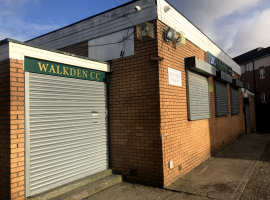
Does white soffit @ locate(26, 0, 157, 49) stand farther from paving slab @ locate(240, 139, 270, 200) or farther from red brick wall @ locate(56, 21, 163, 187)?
paving slab @ locate(240, 139, 270, 200)

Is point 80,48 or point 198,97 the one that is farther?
point 198,97

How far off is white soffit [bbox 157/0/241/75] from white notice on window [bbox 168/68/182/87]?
4.22ft

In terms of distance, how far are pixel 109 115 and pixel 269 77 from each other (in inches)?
1117

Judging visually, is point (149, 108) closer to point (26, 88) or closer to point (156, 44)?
point (156, 44)

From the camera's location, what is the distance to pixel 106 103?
5598 millimetres

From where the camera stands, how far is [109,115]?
5.61m

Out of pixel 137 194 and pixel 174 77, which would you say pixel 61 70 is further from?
pixel 137 194

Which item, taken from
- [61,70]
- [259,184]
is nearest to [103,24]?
[61,70]

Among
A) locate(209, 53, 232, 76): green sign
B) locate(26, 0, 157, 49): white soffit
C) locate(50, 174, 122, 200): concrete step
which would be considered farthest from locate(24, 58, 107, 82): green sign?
locate(209, 53, 232, 76): green sign

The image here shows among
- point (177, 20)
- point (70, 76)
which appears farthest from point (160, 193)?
point (177, 20)

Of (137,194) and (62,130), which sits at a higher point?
(62,130)

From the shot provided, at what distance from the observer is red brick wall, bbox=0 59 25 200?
11.2ft

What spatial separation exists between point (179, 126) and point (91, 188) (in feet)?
9.23

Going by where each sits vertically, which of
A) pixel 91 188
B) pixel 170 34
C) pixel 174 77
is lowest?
pixel 91 188
